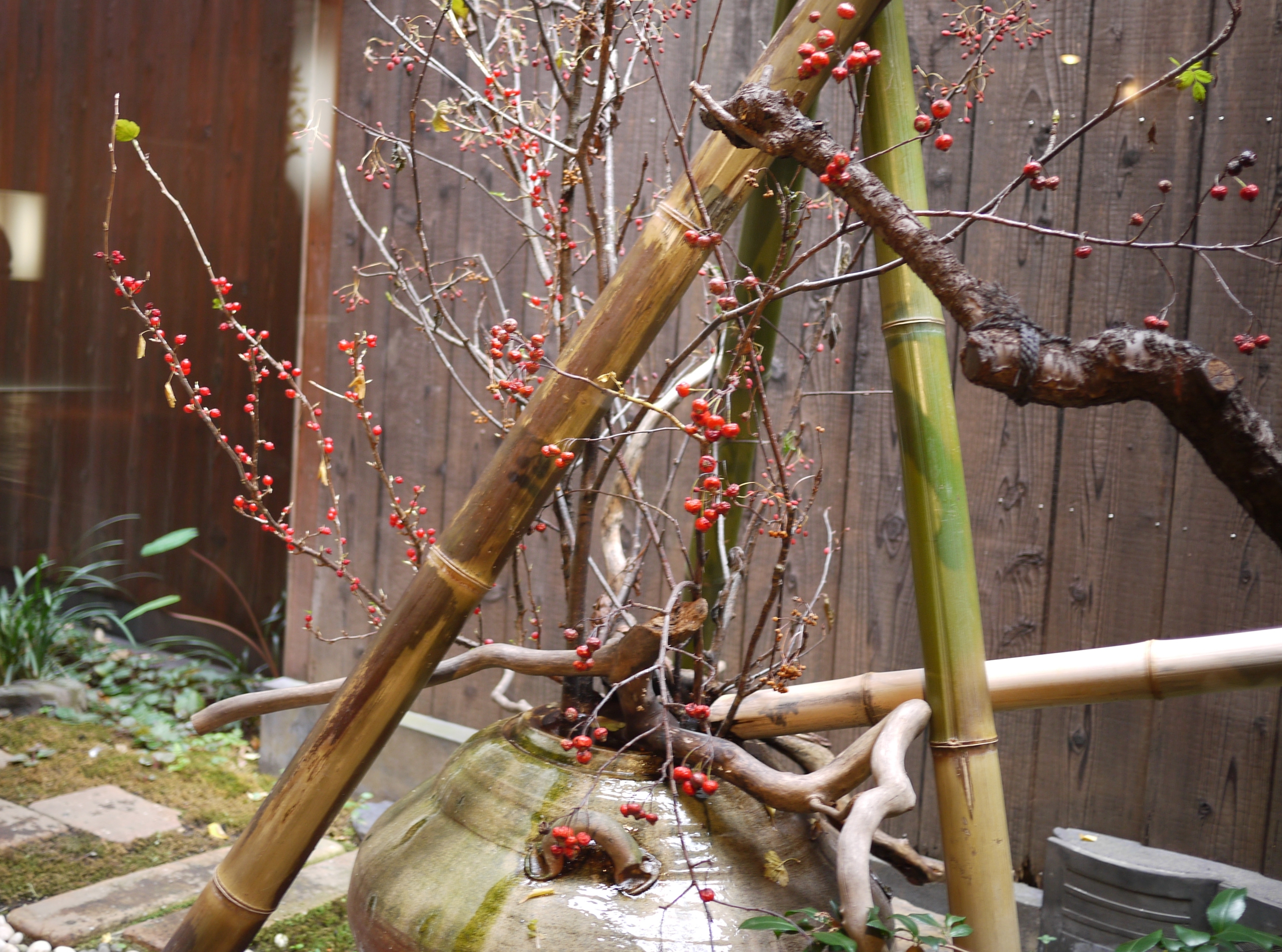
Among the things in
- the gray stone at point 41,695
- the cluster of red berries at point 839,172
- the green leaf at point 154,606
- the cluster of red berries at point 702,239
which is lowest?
the gray stone at point 41,695

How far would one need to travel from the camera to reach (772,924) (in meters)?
1.01

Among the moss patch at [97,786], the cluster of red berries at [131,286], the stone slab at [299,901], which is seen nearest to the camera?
the cluster of red berries at [131,286]

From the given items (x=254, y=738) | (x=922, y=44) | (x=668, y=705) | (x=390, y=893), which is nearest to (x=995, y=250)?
(x=922, y=44)

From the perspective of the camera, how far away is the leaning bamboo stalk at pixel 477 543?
3.71 ft

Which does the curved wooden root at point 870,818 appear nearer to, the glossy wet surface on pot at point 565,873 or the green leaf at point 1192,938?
the glossy wet surface on pot at point 565,873

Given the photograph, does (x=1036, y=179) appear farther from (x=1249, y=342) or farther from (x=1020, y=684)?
(x=1020, y=684)

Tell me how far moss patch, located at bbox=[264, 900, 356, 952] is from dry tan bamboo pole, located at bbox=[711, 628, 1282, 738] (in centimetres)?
125

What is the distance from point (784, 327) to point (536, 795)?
1.42 m

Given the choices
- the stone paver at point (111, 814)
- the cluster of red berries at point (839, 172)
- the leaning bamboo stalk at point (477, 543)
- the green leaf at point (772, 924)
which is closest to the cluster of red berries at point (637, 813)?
the green leaf at point (772, 924)

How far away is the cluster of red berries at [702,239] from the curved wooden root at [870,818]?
542 mm

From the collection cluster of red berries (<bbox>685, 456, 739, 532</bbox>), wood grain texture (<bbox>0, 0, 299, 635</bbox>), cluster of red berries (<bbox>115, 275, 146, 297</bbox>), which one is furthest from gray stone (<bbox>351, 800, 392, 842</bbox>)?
cluster of red berries (<bbox>685, 456, 739, 532</bbox>)

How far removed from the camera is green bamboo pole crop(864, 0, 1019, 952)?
1183 millimetres

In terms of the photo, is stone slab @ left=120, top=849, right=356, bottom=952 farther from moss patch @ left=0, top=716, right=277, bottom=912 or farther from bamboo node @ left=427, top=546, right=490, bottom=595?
bamboo node @ left=427, top=546, right=490, bottom=595

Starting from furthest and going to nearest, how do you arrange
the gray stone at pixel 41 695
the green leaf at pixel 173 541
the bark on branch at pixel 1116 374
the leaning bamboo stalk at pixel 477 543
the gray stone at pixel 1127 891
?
the green leaf at pixel 173 541 → the gray stone at pixel 41 695 → the gray stone at pixel 1127 891 → the leaning bamboo stalk at pixel 477 543 → the bark on branch at pixel 1116 374
